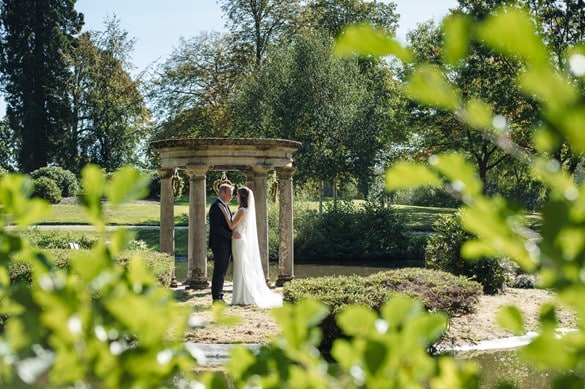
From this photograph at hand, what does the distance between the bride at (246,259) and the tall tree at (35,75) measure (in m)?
32.7

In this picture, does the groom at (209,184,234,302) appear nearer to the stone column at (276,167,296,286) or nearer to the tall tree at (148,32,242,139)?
the stone column at (276,167,296,286)

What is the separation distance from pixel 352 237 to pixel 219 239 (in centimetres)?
1388

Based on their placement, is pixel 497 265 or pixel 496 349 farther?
pixel 497 265

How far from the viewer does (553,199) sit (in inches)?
30.3

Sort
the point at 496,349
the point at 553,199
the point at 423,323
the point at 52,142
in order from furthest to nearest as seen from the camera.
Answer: the point at 52,142 < the point at 496,349 < the point at 423,323 < the point at 553,199

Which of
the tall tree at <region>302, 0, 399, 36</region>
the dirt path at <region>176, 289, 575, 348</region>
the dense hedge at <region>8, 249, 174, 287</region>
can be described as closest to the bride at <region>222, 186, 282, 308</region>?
the dirt path at <region>176, 289, 575, 348</region>

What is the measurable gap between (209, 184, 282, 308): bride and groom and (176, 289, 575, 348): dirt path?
365mm

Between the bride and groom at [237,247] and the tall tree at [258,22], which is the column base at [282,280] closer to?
the bride and groom at [237,247]

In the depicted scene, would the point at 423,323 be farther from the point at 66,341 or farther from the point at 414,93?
the point at 66,341

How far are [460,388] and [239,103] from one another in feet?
107

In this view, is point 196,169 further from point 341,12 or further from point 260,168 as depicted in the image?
point 341,12

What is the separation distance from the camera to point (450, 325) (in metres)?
10.1

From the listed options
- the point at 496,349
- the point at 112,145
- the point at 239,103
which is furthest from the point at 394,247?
the point at 112,145

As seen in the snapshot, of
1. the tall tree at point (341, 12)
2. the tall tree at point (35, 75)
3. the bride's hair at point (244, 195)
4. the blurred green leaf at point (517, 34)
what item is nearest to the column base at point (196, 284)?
the bride's hair at point (244, 195)
